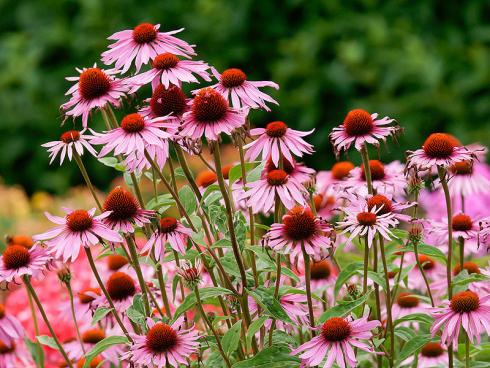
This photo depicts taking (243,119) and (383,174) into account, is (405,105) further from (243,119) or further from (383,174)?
(243,119)

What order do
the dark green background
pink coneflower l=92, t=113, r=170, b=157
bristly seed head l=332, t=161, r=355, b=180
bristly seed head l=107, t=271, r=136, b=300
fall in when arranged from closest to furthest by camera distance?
pink coneflower l=92, t=113, r=170, b=157
bristly seed head l=107, t=271, r=136, b=300
bristly seed head l=332, t=161, r=355, b=180
the dark green background

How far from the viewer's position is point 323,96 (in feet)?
15.4

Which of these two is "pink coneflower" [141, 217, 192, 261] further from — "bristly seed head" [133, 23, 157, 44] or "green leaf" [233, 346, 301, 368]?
→ "bristly seed head" [133, 23, 157, 44]

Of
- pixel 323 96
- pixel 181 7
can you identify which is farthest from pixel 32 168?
pixel 323 96

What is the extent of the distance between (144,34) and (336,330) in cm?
57

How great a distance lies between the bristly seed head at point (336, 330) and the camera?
4.58 feet

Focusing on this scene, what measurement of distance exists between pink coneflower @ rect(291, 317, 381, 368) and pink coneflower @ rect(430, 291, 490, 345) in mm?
118

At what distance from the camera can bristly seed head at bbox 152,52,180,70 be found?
58.1 inches

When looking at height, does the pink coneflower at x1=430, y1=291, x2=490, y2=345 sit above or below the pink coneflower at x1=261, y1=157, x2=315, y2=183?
below

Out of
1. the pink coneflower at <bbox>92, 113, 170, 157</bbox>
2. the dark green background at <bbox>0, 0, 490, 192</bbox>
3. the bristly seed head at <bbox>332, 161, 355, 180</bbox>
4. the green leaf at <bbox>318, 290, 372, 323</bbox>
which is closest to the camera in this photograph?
the pink coneflower at <bbox>92, 113, 170, 157</bbox>

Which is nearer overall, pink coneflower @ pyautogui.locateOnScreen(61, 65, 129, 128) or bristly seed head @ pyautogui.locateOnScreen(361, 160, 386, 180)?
pink coneflower @ pyautogui.locateOnScreen(61, 65, 129, 128)

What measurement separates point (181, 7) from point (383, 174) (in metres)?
3.34

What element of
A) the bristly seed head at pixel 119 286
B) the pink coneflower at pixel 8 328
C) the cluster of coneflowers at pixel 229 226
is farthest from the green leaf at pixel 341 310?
the pink coneflower at pixel 8 328

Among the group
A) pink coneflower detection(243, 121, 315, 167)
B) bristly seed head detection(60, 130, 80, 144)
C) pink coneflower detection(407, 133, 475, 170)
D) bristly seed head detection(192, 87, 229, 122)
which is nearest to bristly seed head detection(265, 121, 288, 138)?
pink coneflower detection(243, 121, 315, 167)
